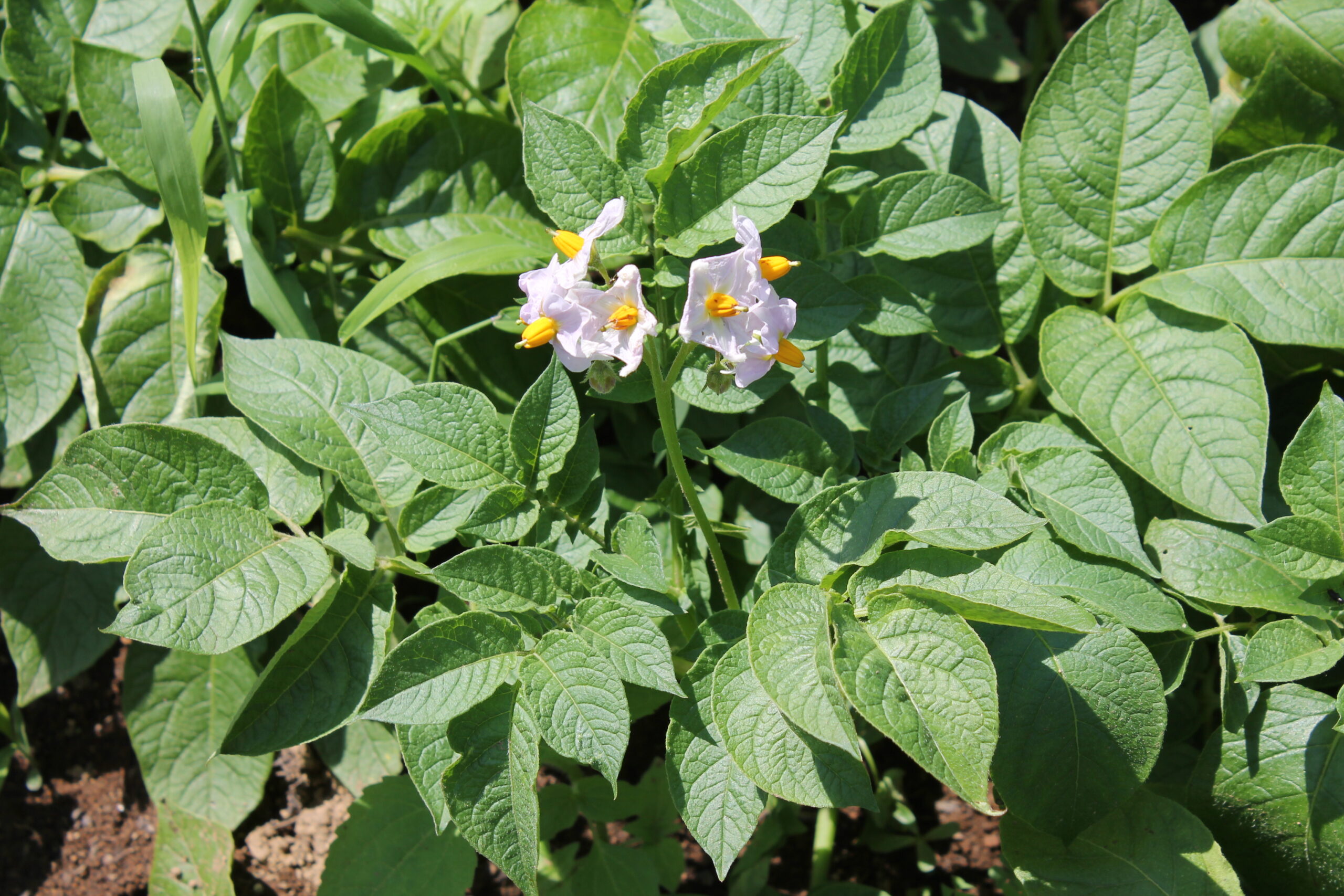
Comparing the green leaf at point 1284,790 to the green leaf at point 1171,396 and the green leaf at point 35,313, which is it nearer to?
the green leaf at point 1171,396

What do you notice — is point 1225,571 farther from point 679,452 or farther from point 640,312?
point 640,312

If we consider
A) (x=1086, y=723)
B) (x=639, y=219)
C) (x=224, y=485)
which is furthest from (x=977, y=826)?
(x=224, y=485)

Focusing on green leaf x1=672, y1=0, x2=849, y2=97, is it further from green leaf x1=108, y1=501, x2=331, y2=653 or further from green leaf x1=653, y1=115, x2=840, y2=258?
green leaf x1=108, y1=501, x2=331, y2=653

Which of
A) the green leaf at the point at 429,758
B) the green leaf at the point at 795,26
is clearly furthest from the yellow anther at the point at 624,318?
the green leaf at the point at 795,26

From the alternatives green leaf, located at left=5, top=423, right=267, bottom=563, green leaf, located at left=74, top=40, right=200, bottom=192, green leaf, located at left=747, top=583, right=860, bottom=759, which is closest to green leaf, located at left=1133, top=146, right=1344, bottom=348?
green leaf, located at left=747, top=583, right=860, bottom=759

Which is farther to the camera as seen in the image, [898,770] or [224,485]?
[898,770]

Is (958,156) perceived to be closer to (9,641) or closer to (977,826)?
(977,826)

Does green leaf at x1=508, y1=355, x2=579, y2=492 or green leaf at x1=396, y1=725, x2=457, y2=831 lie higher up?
green leaf at x1=508, y1=355, x2=579, y2=492
